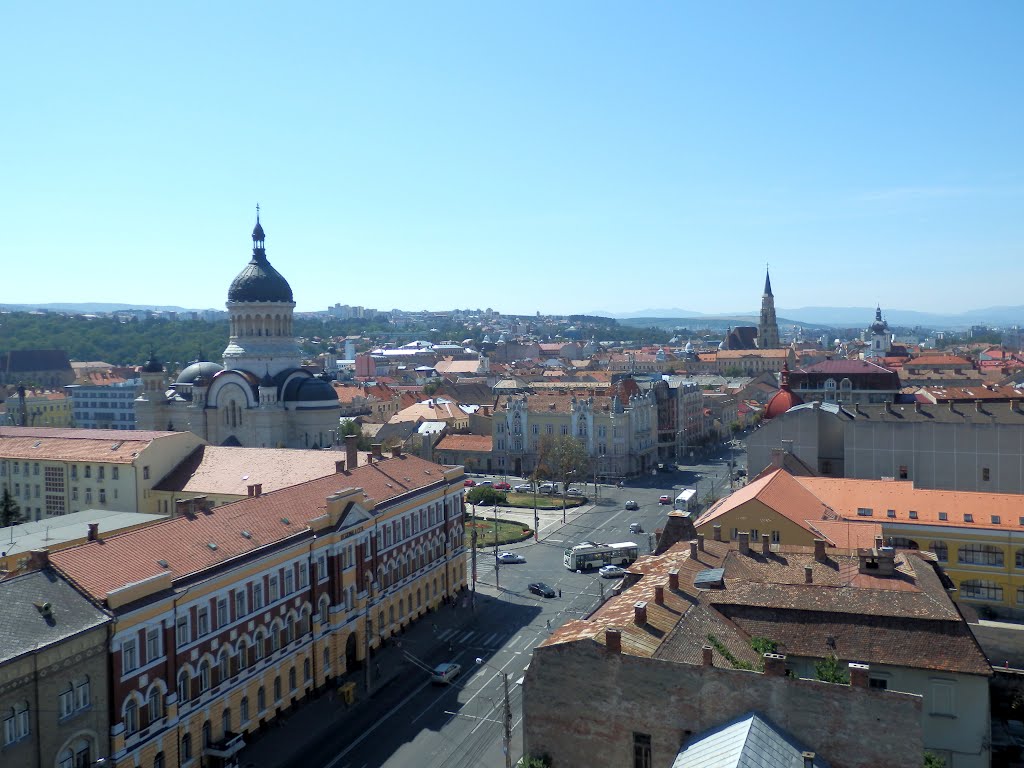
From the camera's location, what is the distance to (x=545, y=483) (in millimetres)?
105812

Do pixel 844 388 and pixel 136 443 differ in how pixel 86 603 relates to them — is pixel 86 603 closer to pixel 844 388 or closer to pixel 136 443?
pixel 136 443

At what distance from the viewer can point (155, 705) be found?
113ft

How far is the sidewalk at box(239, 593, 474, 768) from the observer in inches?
1524

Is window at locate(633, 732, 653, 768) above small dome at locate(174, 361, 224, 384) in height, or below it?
below

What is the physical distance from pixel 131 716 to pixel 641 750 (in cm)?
1812

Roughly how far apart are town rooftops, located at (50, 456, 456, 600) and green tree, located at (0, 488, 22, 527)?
2514 cm

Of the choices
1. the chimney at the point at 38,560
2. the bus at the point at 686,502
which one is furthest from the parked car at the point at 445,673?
the bus at the point at 686,502

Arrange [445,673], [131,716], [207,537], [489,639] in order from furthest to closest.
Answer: [489,639] < [445,673] < [207,537] < [131,716]

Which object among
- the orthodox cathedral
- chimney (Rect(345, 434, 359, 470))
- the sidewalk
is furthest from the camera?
the orthodox cathedral

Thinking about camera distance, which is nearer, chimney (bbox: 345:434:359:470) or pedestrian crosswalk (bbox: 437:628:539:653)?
pedestrian crosswalk (bbox: 437:628:539:653)

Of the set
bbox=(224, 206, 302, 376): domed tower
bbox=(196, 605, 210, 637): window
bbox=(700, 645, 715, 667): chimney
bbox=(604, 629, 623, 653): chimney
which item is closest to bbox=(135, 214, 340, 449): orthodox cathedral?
bbox=(224, 206, 302, 376): domed tower

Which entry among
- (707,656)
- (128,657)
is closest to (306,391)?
(128,657)

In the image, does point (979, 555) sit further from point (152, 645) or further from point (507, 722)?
point (152, 645)

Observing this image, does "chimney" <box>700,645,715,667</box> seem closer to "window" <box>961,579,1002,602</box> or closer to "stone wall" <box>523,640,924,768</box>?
"stone wall" <box>523,640,924,768</box>
